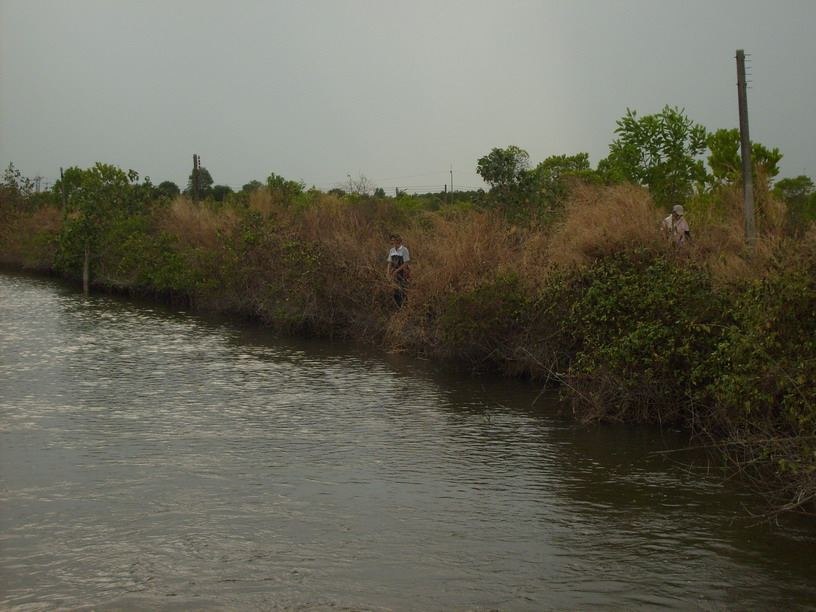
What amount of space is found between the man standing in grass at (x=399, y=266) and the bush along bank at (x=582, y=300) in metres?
0.32

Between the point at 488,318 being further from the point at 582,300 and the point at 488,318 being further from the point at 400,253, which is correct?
the point at 400,253

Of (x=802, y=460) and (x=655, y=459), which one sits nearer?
(x=802, y=460)

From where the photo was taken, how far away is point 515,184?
2416cm

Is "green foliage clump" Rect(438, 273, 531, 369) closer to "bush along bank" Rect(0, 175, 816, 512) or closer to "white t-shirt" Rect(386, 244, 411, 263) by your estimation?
"bush along bank" Rect(0, 175, 816, 512)

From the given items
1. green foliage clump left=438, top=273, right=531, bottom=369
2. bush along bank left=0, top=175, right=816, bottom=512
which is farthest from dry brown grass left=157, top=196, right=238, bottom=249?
green foliage clump left=438, top=273, right=531, bottom=369

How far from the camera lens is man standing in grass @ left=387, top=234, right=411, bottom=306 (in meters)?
19.6

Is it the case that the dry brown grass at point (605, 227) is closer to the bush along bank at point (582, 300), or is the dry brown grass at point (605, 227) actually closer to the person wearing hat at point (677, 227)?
the bush along bank at point (582, 300)

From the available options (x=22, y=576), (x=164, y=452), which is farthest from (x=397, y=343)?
(x=22, y=576)

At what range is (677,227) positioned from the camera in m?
14.6

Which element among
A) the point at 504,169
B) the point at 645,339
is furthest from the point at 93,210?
the point at 645,339

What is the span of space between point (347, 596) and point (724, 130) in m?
19.9

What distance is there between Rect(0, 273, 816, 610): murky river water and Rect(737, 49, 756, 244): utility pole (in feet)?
15.7

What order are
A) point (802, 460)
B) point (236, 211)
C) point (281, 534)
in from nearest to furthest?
Answer: point (281, 534) → point (802, 460) → point (236, 211)

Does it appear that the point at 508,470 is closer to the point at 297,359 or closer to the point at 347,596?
the point at 347,596
